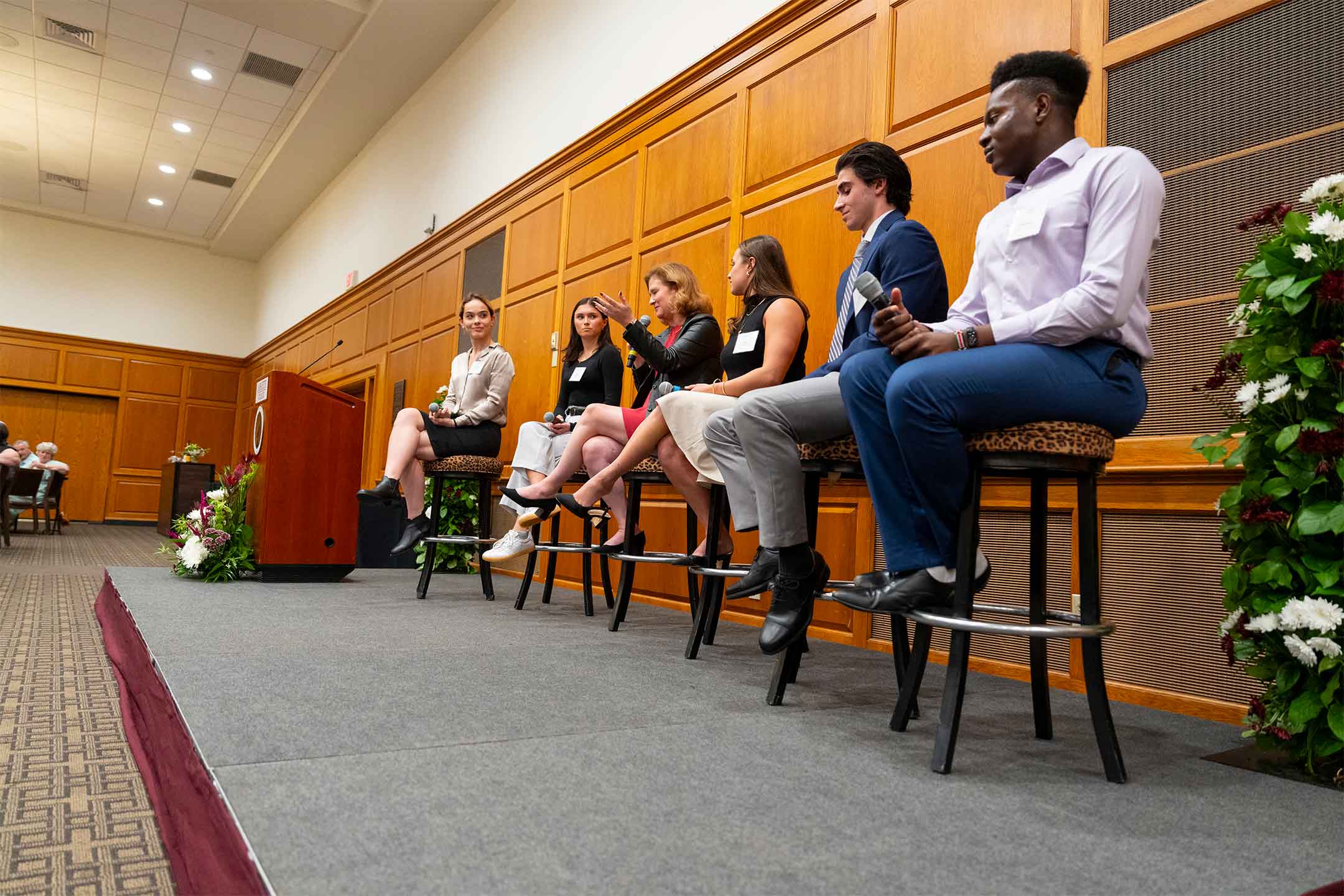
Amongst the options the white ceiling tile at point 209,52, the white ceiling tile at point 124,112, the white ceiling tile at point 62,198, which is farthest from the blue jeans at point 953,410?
the white ceiling tile at point 62,198

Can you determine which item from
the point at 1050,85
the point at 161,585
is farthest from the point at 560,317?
the point at 1050,85

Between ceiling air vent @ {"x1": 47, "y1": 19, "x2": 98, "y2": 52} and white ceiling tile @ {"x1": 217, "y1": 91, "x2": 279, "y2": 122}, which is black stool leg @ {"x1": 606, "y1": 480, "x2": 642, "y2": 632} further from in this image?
white ceiling tile @ {"x1": 217, "y1": 91, "x2": 279, "y2": 122}

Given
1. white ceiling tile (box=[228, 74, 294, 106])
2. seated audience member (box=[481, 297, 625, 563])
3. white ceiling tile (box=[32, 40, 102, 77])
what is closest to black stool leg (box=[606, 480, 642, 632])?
seated audience member (box=[481, 297, 625, 563])

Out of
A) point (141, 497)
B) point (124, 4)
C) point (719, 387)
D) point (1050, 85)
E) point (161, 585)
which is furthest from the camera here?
point (141, 497)

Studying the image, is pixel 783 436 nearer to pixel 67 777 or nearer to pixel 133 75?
pixel 67 777

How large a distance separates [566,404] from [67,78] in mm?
6659

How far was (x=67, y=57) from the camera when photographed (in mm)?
6902

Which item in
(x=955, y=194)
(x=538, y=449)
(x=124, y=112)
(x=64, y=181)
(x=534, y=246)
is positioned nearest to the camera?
(x=955, y=194)

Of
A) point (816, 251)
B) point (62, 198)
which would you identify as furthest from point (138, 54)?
point (816, 251)

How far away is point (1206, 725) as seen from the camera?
182 centimetres

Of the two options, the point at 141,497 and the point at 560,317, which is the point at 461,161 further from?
the point at 141,497

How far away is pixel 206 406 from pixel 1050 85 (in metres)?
A: 12.9

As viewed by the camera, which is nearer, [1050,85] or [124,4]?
[1050,85]

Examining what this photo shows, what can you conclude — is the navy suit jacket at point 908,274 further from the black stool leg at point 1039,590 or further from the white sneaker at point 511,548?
the white sneaker at point 511,548
